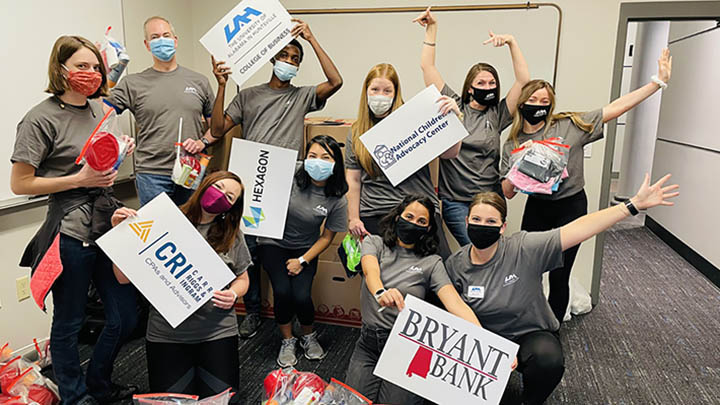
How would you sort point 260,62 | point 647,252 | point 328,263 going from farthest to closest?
point 647,252, point 328,263, point 260,62

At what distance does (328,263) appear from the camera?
299 centimetres

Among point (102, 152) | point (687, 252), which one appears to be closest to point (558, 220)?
point (102, 152)

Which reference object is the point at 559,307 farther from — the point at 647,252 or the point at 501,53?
the point at 647,252

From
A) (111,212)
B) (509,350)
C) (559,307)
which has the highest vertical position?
(111,212)

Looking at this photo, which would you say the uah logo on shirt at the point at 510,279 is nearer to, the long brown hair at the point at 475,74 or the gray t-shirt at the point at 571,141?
the gray t-shirt at the point at 571,141

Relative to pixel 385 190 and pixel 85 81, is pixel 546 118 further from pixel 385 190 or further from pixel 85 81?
pixel 85 81

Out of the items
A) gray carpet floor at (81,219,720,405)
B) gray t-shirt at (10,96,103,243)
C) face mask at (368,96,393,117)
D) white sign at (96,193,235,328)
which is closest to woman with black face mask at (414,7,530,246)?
face mask at (368,96,393,117)

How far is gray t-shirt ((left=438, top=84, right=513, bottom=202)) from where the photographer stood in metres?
2.52

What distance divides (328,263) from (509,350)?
1.42m

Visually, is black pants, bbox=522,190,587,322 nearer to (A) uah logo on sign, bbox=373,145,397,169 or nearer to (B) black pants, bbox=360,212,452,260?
(B) black pants, bbox=360,212,452,260

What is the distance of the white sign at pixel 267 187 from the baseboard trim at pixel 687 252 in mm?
3308

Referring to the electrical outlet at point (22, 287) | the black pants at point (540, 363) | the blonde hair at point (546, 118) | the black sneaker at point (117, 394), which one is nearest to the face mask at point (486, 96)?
the blonde hair at point (546, 118)

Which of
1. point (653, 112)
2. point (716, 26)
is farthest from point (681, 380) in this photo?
point (653, 112)

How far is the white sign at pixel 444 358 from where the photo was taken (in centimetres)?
175
